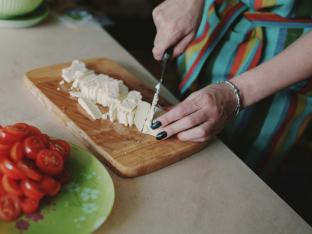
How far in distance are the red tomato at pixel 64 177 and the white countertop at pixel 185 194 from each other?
0.37 feet

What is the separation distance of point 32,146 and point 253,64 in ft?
2.46

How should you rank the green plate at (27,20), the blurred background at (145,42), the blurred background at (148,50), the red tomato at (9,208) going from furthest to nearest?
the blurred background at (148,50) < the blurred background at (145,42) < the green plate at (27,20) < the red tomato at (9,208)

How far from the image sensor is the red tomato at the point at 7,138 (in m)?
0.84

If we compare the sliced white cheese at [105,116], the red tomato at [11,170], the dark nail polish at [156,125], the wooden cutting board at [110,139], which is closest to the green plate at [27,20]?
the wooden cutting board at [110,139]

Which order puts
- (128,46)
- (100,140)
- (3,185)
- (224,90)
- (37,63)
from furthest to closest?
(128,46) → (37,63) → (224,90) → (100,140) → (3,185)

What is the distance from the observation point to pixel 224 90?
1.15 metres

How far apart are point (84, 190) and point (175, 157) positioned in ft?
0.84

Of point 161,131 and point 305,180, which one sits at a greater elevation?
point 161,131

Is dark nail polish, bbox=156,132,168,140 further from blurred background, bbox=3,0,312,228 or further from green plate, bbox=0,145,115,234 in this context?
blurred background, bbox=3,0,312,228

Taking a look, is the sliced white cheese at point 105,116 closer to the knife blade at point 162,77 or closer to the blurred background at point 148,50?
the knife blade at point 162,77

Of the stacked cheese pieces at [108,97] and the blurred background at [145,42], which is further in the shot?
the blurred background at [145,42]

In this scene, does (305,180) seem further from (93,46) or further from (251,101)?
(93,46)

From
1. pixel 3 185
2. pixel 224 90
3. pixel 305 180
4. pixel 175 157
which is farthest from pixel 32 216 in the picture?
pixel 305 180

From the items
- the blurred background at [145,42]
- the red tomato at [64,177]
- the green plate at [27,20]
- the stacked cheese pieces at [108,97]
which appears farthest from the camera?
the blurred background at [145,42]
